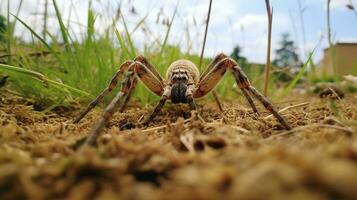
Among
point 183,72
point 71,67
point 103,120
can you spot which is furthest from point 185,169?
point 71,67

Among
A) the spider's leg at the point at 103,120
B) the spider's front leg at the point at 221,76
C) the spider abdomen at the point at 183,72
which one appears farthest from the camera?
the spider abdomen at the point at 183,72

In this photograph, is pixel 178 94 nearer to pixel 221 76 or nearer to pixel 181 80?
pixel 181 80

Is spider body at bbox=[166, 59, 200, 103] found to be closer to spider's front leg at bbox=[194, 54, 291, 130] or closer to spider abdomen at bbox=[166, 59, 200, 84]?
spider abdomen at bbox=[166, 59, 200, 84]

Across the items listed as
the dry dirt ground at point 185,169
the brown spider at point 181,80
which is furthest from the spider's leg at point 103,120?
the brown spider at point 181,80

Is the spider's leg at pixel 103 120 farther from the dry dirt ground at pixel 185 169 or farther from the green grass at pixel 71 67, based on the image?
the green grass at pixel 71 67

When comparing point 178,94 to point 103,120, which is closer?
point 103,120

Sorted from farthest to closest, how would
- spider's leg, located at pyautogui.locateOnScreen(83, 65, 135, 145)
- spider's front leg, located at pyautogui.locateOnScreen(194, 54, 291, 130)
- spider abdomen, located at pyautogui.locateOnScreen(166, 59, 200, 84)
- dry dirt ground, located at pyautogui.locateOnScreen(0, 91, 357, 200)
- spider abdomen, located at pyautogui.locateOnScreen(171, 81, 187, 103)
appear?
spider abdomen, located at pyautogui.locateOnScreen(166, 59, 200, 84), spider abdomen, located at pyautogui.locateOnScreen(171, 81, 187, 103), spider's front leg, located at pyautogui.locateOnScreen(194, 54, 291, 130), spider's leg, located at pyautogui.locateOnScreen(83, 65, 135, 145), dry dirt ground, located at pyautogui.locateOnScreen(0, 91, 357, 200)

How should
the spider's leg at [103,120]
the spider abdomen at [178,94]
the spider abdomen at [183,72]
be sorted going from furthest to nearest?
the spider abdomen at [183,72] → the spider abdomen at [178,94] → the spider's leg at [103,120]

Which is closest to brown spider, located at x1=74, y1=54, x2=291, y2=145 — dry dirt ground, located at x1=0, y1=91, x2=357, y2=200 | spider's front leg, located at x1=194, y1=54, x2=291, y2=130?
spider's front leg, located at x1=194, y1=54, x2=291, y2=130

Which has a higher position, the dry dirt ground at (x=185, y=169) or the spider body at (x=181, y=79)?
the spider body at (x=181, y=79)

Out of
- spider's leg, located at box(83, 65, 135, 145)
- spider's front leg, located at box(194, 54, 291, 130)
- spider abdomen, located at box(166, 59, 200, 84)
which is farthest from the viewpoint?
spider abdomen, located at box(166, 59, 200, 84)

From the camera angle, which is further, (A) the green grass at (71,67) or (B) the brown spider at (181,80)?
(A) the green grass at (71,67)
